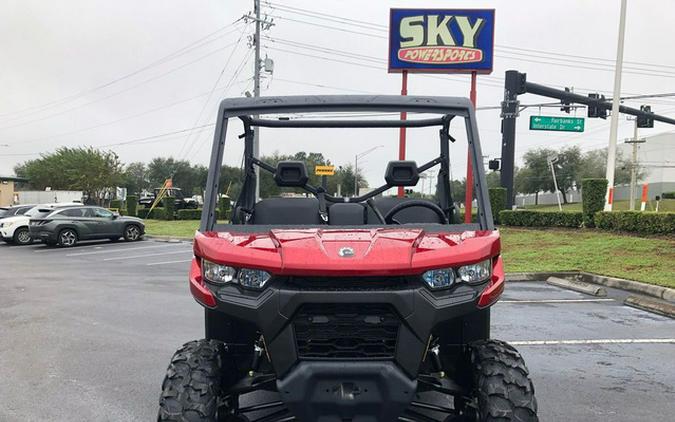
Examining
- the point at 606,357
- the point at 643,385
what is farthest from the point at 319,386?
the point at 606,357

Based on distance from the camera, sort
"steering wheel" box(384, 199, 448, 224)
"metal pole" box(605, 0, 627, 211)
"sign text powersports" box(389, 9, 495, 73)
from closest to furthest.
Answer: "steering wheel" box(384, 199, 448, 224), "sign text powersports" box(389, 9, 495, 73), "metal pole" box(605, 0, 627, 211)

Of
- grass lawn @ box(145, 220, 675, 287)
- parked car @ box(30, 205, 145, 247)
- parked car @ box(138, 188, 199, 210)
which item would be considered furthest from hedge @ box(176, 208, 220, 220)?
grass lawn @ box(145, 220, 675, 287)

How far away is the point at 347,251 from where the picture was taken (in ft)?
7.82

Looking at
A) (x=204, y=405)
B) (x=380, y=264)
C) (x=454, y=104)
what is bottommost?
(x=204, y=405)

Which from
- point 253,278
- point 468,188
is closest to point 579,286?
point 468,188

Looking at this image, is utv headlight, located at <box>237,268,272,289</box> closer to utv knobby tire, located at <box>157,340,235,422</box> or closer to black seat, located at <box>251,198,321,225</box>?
utv knobby tire, located at <box>157,340,235,422</box>

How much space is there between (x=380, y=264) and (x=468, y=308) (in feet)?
1.60

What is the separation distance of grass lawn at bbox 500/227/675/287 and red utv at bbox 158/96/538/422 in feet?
25.9

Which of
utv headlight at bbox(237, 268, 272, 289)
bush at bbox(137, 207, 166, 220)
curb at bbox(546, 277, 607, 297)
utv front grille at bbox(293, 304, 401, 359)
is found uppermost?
utv headlight at bbox(237, 268, 272, 289)

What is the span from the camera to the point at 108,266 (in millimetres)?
13883

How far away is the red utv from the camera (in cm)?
233

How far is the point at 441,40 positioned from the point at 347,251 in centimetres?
1602

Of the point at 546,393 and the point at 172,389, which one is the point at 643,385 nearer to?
the point at 546,393

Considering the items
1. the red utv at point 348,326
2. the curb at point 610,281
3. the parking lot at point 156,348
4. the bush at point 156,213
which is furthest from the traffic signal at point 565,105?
the red utv at point 348,326
